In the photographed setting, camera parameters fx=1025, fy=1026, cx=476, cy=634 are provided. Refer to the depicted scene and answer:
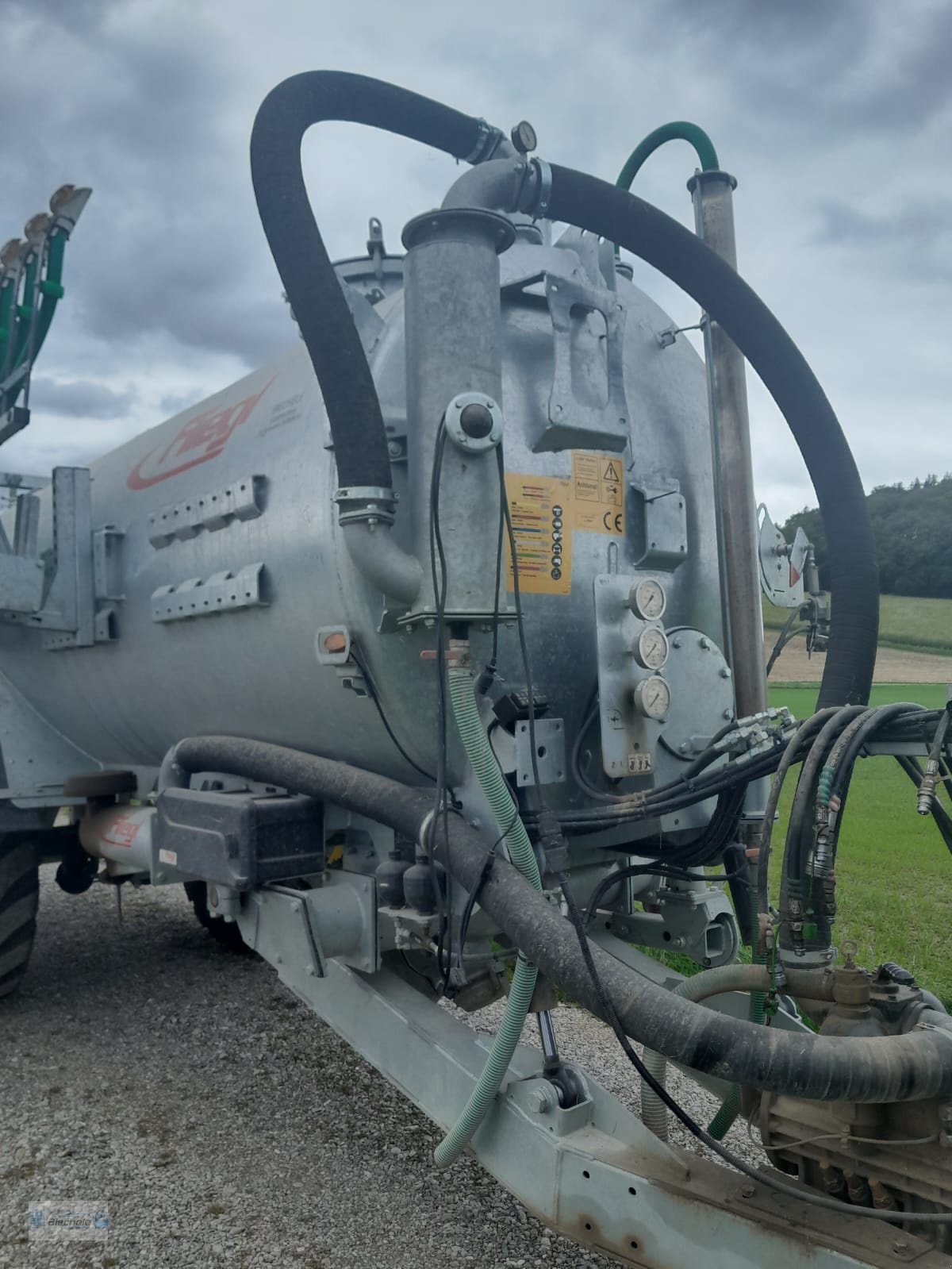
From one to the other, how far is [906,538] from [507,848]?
8.41 feet

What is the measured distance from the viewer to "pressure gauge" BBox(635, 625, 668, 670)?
272 centimetres

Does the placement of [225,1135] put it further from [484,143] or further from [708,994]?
[484,143]

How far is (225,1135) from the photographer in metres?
3.64

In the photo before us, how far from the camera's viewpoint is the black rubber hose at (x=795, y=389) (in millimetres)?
3025

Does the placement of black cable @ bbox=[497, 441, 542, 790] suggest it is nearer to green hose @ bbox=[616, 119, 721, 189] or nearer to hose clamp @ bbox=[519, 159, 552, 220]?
hose clamp @ bbox=[519, 159, 552, 220]

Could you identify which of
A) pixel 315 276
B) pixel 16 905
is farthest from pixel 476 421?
pixel 16 905

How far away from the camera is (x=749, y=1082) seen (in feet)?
6.76

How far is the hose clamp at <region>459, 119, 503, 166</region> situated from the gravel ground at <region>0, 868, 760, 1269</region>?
3153 millimetres

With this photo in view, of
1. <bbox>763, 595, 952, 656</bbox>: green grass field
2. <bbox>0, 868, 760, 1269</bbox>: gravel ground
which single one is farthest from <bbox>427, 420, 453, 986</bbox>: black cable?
<bbox>763, 595, 952, 656</bbox>: green grass field

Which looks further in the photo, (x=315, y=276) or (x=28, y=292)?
(x=28, y=292)

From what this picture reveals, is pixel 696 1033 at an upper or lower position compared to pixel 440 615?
lower

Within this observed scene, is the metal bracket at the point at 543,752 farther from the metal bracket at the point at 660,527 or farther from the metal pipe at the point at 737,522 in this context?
the metal pipe at the point at 737,522

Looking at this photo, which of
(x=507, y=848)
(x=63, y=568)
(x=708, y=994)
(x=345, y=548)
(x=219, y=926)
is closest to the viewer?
(x=708, y=994)

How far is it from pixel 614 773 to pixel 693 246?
5.35 ft
